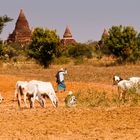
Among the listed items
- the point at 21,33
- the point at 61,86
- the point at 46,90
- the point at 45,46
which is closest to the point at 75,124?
the point at 46,90

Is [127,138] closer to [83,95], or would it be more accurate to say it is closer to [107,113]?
[107,113]

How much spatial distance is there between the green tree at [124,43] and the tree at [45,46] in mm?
8340

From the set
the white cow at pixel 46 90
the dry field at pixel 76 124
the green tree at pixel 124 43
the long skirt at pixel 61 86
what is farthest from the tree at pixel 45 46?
the dry field at pixel 76 124

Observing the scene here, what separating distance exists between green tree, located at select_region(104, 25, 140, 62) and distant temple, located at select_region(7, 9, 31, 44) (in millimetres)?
38341

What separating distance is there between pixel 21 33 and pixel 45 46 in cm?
4541

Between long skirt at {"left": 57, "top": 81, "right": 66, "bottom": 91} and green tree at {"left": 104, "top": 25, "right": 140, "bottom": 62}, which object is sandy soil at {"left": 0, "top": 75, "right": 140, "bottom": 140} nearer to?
long skirt at {"left": 57, "top": 81, "right": 66, "bottom": 91}

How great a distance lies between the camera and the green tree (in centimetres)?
6072

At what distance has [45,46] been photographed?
57625 millimetres

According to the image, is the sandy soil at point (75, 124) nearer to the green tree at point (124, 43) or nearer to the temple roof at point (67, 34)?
the green tree at point (124, 43)

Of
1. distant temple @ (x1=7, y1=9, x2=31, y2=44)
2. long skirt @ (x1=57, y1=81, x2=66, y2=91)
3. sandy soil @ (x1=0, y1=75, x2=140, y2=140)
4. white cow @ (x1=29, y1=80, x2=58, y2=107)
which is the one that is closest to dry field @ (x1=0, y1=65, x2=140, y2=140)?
sandy soil @ (x1=0, y1=75, x2=140, y2=140)

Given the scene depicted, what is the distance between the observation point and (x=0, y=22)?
28.1 metres

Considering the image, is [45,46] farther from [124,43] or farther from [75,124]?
[75,124]

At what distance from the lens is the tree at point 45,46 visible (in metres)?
57.2

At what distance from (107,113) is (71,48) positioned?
67.3 metres
